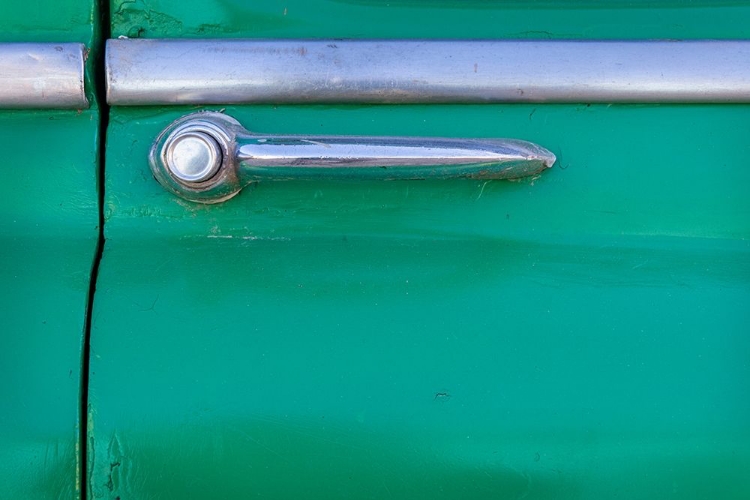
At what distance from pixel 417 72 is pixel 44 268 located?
519 millimetres

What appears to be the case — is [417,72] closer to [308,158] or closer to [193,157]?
[308,158]

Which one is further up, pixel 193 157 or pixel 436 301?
pixel 193 157

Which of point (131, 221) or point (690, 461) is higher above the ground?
point (131, 221)

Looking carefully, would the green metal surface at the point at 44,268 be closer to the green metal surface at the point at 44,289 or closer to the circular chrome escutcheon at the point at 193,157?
the green metal surface at the point at 44,289

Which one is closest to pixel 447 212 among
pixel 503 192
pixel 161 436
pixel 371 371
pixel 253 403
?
pixel 503 192

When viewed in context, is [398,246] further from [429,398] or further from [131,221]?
[131,221]

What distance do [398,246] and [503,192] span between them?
0.49ft

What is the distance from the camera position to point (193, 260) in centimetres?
91

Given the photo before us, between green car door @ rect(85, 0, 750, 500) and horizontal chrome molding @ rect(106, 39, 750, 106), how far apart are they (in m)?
0.02

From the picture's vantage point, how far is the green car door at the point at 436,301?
2.78ft

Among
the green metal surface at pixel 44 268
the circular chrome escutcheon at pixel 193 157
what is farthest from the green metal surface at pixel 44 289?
the circular chrome escutcheon at pixel 193 157

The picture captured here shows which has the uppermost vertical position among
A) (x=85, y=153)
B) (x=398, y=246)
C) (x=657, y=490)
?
(x=85, y=153)

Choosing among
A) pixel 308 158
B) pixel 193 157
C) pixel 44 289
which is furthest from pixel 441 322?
pixel 44 289

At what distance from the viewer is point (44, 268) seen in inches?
35.4
